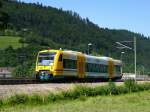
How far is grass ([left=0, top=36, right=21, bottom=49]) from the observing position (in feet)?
327

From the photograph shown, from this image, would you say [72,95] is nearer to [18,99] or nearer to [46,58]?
[18,99]

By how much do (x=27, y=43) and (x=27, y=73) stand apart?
26.1 meters

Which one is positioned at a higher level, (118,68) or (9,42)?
(9,42)

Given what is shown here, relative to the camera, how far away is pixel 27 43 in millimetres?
103688

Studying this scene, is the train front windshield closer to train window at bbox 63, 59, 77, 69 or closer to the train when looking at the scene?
the train

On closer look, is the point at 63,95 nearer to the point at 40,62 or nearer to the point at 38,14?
the point at 40,62

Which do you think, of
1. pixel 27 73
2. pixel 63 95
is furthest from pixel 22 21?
pixel 63 95

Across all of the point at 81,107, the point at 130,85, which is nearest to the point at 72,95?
the point at 81,107

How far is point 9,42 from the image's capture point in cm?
10244

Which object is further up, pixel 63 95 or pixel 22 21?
pixel 22 21

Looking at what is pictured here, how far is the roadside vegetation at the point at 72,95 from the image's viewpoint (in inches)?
928

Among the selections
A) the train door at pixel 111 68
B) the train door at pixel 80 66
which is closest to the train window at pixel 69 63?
the train door at pixel 80 66

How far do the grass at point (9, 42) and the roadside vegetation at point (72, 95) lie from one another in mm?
60893

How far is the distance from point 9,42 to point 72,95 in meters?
75.3
